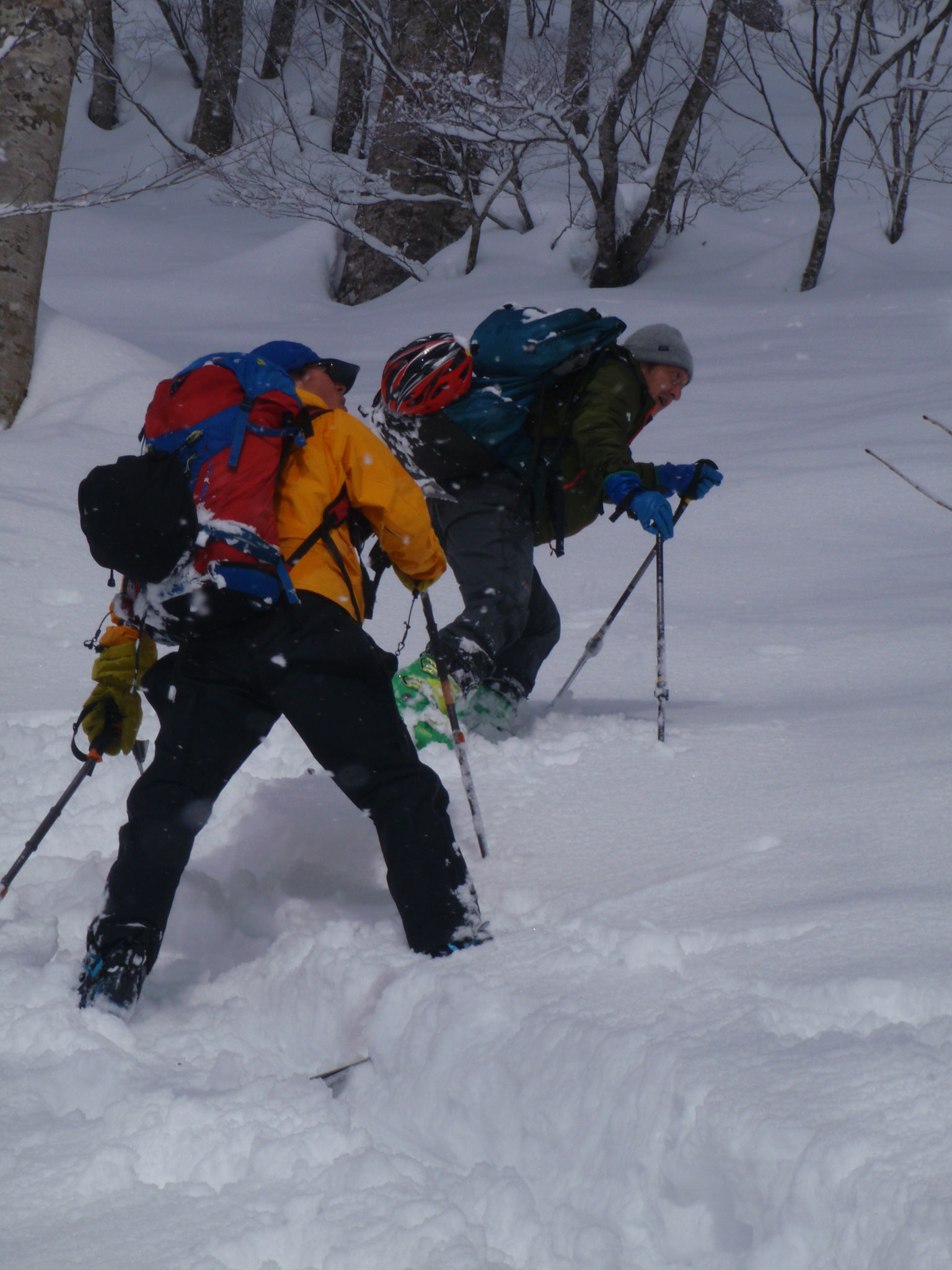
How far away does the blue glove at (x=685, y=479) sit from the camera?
3631 mm

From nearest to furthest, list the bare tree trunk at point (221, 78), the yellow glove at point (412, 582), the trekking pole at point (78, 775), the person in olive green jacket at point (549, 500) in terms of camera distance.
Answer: the trekking pole at point (78, 775) < the yellow glove at point (412, 582) < the person in olive green jacket at point (549, 500) < the bare tree trunk at point (221, 78)

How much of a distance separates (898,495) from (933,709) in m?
2.94

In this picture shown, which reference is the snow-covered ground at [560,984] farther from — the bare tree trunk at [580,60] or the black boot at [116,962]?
the bare tree trunk at [580,60]

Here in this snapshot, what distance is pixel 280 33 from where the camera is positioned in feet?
68.7

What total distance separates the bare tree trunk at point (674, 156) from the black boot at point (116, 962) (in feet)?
37.4

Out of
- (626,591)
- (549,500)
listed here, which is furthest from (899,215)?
(549,500)

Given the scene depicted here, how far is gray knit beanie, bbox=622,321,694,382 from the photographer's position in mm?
3449

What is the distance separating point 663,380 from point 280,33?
21536mm

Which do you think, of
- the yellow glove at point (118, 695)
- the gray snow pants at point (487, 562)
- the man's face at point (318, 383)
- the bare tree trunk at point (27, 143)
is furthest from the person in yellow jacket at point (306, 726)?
the bare tree trunk at point (27, 143)

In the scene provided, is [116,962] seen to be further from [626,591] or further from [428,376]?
[626,591]

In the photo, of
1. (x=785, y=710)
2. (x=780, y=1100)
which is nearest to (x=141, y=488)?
(x=780, y=1100)

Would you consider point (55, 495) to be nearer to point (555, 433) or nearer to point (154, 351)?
point (555, 433)

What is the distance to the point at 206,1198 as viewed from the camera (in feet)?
5.25

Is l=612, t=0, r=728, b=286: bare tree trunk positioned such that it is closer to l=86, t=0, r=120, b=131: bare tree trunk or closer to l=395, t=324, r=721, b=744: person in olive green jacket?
l=395, t=324, r=721, b=744: person in olive green jacket
